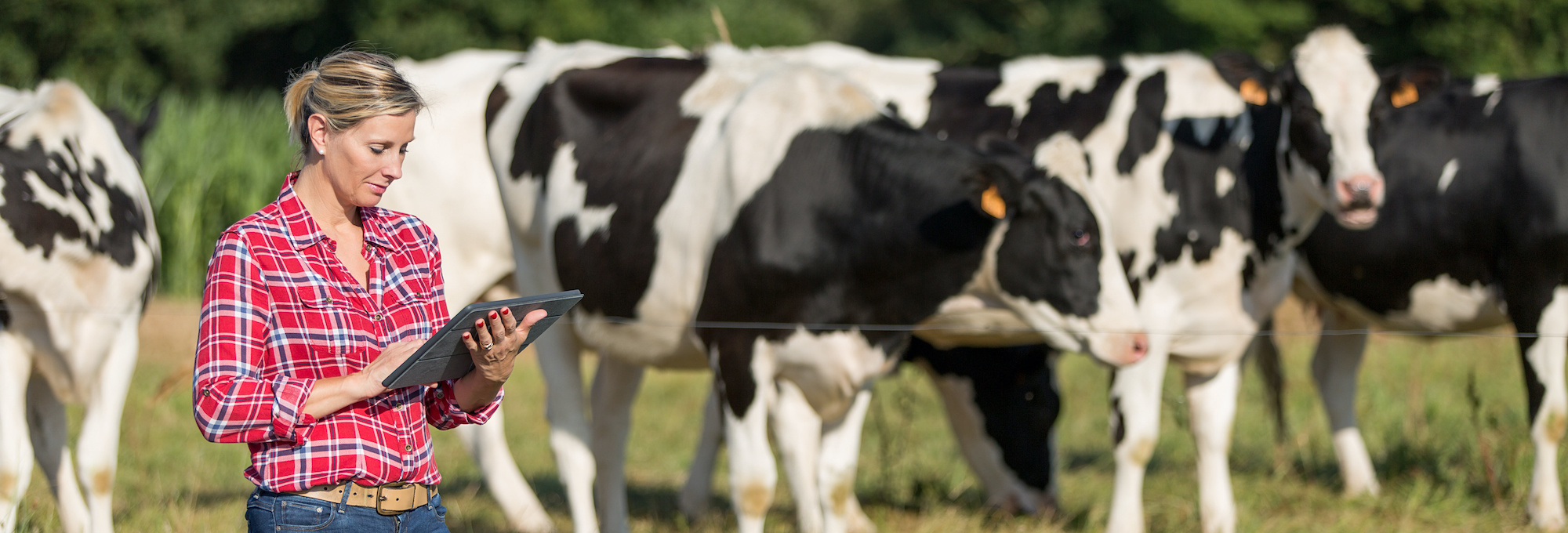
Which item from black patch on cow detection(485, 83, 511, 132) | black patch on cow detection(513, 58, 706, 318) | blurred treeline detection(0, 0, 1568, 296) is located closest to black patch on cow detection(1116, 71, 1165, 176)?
black patch on cow detection(513, 58, 706, 318)

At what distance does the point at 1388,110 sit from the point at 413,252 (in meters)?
5.61

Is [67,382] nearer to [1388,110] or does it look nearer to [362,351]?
[362,351]

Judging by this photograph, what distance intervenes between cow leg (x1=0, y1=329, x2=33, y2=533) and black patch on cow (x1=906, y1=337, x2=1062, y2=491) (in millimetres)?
3714

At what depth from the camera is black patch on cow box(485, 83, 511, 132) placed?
6527mm

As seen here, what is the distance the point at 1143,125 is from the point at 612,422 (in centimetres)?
279

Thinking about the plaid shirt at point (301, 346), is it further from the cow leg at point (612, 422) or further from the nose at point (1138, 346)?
the cow leg at point (612, 422)

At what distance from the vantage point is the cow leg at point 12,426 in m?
4.89

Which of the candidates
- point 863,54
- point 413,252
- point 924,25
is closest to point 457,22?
point 924,25

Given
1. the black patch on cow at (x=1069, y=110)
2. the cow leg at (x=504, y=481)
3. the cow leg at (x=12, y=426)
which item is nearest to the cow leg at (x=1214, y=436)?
the black patch on cow at (x=1069, y=110)

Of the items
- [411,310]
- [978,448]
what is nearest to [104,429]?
[411,310]

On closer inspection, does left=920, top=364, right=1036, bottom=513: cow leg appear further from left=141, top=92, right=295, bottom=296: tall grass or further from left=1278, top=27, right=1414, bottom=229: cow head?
left=141, top=92, right=295, bottom=296: tall grass

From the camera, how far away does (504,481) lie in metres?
6.72

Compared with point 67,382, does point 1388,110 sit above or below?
above

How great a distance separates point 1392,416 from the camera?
9.07m
